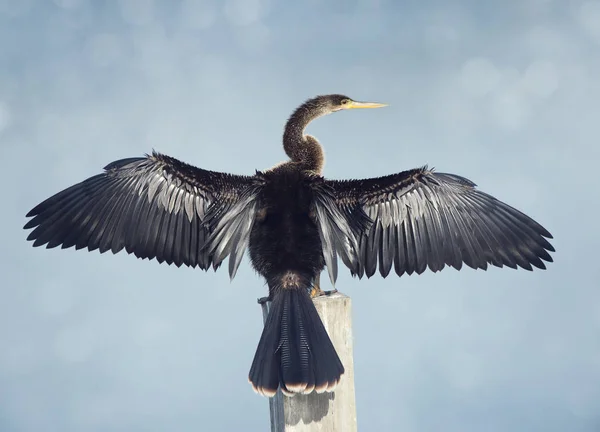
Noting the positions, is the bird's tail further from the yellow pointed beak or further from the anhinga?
the yellow pointed beak

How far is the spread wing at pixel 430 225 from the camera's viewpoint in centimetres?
502

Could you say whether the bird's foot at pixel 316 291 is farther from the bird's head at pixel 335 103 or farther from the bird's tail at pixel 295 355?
the bird's head at pixel 335 103

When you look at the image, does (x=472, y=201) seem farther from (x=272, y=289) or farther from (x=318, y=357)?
(x=318, y=357)

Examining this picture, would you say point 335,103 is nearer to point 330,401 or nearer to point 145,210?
point 145,210

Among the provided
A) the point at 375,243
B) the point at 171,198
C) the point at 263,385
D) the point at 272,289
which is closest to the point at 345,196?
the point at 375,243

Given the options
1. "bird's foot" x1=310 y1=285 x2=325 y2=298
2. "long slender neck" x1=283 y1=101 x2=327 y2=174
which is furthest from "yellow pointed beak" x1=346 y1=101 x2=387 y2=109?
"bird's foot" x1=310 y1=285 x2=325 y2=298

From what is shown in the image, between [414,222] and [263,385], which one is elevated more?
[414,222]

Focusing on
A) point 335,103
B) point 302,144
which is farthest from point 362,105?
point 302,144

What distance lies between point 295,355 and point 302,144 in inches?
85.9

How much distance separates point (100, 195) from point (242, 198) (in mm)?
1187

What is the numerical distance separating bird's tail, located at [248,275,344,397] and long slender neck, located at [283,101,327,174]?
64.3 inches

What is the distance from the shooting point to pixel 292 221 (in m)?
4.68

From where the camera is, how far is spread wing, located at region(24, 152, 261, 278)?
197 inches

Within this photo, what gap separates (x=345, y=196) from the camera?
495cm
